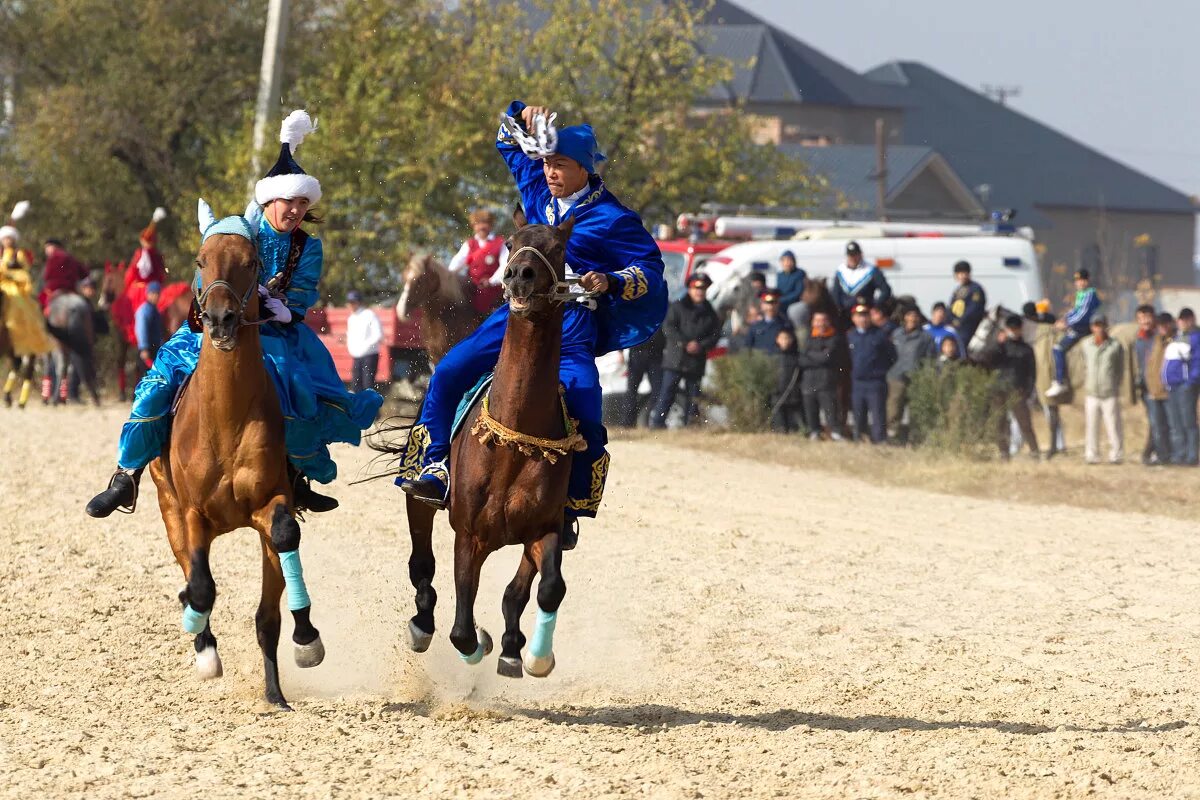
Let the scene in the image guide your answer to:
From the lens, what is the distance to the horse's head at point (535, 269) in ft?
22.6

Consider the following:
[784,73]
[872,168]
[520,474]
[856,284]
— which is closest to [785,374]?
[856,284]

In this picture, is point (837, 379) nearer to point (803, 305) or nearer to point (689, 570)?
point (803, 305)

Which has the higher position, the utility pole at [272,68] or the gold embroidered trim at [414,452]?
the utility pole at [272,68]

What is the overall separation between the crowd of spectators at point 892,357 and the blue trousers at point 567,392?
35.5ft

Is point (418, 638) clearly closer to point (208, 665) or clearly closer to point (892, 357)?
point (208, 665)

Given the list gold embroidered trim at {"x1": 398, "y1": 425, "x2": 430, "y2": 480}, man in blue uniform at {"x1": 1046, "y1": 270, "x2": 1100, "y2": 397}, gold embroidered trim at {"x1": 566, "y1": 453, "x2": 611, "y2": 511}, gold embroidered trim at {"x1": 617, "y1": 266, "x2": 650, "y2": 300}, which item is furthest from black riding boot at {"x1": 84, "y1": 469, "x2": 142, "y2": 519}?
man in blue uniform at {"x1": 1046, "y1": 270, "x2": 1100, "y2": 397}

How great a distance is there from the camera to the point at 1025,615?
1040 centimetres

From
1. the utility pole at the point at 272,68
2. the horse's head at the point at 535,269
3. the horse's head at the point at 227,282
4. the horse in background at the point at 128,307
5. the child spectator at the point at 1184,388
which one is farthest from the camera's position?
the utility pole at the point at 272,68

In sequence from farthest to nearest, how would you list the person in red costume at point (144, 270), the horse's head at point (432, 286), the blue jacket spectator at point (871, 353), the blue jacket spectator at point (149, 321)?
1. the blue jacket spectator at point (149, 321)
2. the person in red costume at point (144, 270)
3. the blue jacket spectator at point (871, 353)
4. the horse's head at point (432, 286)

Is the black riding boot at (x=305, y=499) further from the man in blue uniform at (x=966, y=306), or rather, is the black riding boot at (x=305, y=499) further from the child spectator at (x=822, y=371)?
the man in blue uniform at (x=966, y=306)

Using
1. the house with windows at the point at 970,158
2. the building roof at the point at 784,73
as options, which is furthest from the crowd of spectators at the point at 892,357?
the building roof at the point at 784,73

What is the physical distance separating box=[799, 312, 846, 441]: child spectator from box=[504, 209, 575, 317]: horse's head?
12.0m

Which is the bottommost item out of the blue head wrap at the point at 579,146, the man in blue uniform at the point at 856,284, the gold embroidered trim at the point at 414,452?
the gold embroidered trim at the point at 414,452

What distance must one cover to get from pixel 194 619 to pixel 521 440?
1.64 m
